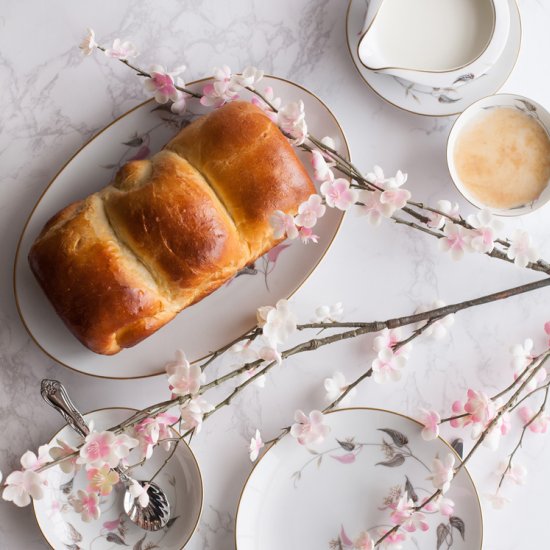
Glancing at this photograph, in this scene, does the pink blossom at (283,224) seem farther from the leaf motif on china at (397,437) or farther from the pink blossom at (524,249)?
the leaf motif on china at (397,437)

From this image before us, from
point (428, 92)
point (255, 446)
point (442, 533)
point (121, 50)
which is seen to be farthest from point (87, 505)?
point (428, 92)

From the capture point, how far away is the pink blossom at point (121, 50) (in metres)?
1.45

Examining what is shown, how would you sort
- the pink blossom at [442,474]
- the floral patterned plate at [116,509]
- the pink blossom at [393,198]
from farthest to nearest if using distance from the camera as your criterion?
the floral patterned plate at [116,509] < the pink blossom at [442,474] < the pink blossom at [393,198]

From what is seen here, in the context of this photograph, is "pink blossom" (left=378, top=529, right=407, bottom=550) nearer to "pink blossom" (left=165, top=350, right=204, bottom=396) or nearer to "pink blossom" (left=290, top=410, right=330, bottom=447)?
"pink blossom" (left=290, top=410, right=330, bottom=447)

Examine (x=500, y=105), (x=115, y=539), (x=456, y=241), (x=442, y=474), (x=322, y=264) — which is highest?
(x=500, y=105)

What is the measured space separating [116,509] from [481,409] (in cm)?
88

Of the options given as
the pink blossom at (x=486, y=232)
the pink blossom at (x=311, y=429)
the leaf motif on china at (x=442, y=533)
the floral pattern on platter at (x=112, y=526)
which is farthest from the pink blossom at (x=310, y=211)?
the leaf motif on china at (x=442, y=533)

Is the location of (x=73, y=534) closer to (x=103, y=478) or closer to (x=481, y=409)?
(x=103, y=478)

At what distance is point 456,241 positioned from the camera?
1227mm

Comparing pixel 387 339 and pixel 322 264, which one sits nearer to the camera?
pixel 387 339

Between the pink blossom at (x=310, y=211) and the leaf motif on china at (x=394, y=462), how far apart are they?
662 mm

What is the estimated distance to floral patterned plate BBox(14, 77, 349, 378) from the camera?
1.48 metres

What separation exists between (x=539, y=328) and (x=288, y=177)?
0.74m

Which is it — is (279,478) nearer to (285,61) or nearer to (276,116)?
(276,116)
